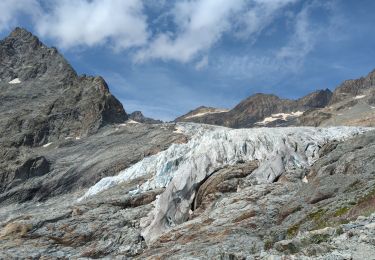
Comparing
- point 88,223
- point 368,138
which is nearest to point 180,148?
point 88,223

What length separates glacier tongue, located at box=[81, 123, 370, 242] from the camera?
42.6 m

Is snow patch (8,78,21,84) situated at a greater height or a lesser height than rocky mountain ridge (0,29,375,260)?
greater

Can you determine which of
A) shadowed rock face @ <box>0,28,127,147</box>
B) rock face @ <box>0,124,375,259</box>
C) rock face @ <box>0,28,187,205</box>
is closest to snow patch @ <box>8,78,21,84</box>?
shadowed rock face @ <box>0,28,127,147</box>

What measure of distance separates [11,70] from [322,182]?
487ft

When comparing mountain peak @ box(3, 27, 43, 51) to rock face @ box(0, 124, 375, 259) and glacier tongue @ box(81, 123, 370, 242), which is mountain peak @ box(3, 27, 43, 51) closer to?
glacier tongue @ box(81, 123, 370, 242)

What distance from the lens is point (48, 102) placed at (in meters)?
134

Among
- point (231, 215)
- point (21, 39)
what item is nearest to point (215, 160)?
point (231, 215)

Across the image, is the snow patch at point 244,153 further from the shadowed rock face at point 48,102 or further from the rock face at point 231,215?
the shadowed rock face at point 48,102

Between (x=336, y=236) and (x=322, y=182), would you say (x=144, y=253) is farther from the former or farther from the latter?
(x=336, y=236)

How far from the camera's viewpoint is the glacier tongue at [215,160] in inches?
1677

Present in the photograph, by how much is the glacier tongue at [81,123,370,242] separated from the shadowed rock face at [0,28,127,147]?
181 ft

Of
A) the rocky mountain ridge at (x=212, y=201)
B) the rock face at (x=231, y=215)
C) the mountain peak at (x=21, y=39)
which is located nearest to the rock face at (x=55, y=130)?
the rocky mountain ridge at (x=212, y=201)

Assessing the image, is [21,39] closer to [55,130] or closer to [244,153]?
[55,130]

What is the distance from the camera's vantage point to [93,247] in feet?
130
